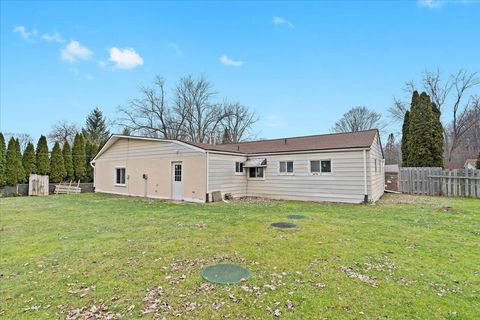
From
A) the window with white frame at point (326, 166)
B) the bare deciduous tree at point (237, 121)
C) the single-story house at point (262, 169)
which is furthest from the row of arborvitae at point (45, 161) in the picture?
the window with white frame at point (326, 166)

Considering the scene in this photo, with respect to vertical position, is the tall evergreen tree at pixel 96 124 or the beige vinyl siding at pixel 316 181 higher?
the tall evergreen tree at pixel 96 124

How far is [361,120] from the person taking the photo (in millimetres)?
33906

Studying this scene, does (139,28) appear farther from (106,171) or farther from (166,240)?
(166,240)

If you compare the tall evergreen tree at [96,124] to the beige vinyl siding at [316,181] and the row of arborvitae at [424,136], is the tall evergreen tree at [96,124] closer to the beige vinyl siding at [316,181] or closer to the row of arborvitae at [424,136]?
the beige vinyl siding at [316,181]

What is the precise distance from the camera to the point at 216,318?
271cm

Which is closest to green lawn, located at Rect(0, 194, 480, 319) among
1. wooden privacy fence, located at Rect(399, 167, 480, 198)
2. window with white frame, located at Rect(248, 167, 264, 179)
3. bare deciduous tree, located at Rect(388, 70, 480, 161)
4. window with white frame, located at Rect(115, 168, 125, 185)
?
window with white frame, located at Rect(248, 167, 264, 179)

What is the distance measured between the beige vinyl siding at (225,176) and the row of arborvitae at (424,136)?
13.0 meters

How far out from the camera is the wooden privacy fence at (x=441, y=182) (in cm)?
1291

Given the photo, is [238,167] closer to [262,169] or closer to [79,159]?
[262,169]

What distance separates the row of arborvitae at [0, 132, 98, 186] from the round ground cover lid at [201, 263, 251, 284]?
19.1 meters

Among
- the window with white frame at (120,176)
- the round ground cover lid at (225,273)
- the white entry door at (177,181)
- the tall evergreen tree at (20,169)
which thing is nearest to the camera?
the round ground cover lid at (225,273)

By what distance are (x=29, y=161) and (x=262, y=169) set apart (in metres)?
16.4

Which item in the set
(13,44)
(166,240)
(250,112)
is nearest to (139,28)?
(13,44)

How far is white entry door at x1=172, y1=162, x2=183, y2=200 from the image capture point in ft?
44.0
